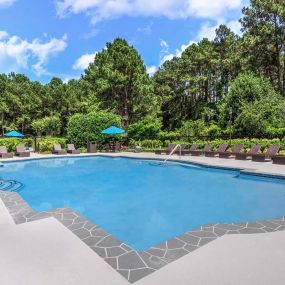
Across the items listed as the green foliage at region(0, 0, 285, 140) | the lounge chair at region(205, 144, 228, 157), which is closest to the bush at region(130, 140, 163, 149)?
the green foliage at region(0, 0, 285, 140)

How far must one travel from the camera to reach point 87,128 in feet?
73.7

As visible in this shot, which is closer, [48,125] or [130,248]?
[130,248]

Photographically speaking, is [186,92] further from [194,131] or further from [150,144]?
[150,144]

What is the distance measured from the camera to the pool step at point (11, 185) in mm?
9819

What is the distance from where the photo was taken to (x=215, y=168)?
13.2m

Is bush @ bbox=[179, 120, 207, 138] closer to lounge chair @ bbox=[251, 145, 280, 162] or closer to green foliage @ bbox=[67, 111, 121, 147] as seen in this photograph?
green foliage @ bbox=[67, 111, 121, 147]

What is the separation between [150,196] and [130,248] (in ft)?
16.8

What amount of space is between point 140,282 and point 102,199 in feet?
18.9

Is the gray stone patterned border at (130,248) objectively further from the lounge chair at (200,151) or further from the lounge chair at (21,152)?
the lounge chair at (21,152)

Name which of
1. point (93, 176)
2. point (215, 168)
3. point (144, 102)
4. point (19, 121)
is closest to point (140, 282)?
point (93, 176)

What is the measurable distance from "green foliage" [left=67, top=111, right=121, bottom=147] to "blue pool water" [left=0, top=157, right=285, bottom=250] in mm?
7448

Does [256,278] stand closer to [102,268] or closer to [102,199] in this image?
[102,268]

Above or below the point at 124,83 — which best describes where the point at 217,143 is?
below

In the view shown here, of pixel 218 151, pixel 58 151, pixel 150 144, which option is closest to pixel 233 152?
pixel 218 151
